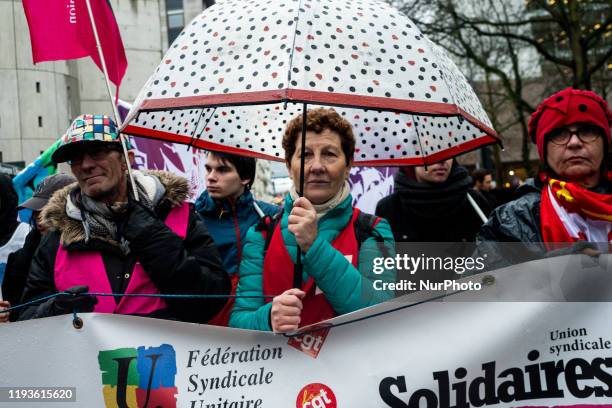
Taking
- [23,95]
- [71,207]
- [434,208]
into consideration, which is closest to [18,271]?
[71,207]

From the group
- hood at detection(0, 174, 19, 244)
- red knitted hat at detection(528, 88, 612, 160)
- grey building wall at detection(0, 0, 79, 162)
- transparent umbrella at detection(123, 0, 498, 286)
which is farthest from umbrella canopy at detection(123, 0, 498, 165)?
grey building wall at detection(0, 0, 79, 162)

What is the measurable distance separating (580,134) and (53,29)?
102 inches

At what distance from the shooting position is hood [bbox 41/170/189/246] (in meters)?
3.07

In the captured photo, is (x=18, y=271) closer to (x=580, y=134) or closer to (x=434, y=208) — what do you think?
(x=434, y=208)

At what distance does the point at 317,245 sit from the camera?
2.56 m

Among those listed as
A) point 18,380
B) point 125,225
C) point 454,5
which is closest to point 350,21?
point 125,225

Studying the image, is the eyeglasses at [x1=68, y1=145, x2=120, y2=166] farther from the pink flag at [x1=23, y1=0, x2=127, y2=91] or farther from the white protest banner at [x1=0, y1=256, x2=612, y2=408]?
the white protest banner at [x1=0, y1=256, x2=612, y2=408]

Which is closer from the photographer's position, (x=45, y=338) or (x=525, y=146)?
(x=45, y=338)

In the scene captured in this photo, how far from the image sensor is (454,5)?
17922 millimetres

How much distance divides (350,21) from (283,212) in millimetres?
783

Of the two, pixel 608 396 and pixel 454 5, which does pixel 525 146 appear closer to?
pixel 454 5

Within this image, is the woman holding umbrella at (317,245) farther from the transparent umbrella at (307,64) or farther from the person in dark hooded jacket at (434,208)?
the person in dark hooded jacket at (434,208)

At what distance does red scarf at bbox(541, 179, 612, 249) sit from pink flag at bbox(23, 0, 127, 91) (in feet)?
7.36

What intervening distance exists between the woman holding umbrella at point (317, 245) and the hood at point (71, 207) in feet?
1.81
